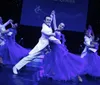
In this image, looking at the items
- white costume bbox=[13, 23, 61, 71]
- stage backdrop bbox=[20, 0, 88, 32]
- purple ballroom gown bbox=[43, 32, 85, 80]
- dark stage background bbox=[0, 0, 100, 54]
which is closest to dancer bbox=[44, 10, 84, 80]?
purple ballroom gown bbox=[43, 32, 85, 80]

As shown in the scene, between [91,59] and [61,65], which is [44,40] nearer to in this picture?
[61,65]

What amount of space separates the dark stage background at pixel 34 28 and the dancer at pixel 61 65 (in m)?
5.32

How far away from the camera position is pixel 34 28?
13789 mm

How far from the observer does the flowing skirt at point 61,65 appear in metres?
8.14

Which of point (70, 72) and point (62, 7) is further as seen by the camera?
point (62, 7)

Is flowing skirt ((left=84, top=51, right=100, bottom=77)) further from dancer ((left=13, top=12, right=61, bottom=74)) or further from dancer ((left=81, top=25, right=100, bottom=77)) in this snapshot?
dancer ((left=13, top=12, right=61, bottom=74))

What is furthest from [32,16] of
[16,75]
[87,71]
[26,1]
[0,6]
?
[16,75]

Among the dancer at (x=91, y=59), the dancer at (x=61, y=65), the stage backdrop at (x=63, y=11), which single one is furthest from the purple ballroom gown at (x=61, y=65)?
the stage backdrop at (x=63, y=11)

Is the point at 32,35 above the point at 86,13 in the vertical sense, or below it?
below

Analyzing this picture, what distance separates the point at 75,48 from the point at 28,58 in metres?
5.95

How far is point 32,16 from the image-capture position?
13.3m

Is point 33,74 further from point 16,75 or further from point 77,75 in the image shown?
point 77,75

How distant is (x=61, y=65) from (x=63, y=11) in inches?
212

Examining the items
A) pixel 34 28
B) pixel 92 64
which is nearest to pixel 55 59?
pixel 92 64
